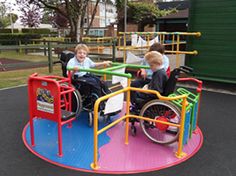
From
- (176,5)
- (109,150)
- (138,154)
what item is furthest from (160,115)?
(176,5)

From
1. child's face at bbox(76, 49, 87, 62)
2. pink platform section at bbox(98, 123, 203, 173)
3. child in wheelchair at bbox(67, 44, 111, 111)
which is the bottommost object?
pink platform section at bbox(98, 123, 203, 173)

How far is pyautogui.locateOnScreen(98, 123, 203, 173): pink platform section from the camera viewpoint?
272cm

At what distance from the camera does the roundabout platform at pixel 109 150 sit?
9.00ft

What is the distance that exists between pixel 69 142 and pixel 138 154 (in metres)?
0.93

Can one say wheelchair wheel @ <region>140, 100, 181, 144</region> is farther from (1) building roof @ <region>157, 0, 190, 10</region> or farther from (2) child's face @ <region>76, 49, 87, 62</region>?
(1) building roof @ <region>157, 0, 190, 10</region>

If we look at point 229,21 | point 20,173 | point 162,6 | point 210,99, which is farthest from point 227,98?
point 162,6

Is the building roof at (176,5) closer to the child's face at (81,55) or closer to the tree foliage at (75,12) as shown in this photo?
the tree foliage at (75,12)

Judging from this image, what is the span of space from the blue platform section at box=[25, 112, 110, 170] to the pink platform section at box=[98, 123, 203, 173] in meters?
0.16

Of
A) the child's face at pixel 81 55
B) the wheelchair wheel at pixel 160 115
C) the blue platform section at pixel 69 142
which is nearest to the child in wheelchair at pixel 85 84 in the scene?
the child's face at pixel 81 55

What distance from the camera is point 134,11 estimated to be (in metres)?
22.3

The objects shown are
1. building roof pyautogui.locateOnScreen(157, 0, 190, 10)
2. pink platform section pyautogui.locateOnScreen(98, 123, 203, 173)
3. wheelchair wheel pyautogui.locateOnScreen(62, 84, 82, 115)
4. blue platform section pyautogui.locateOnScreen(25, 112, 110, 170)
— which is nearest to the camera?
pink platform section pyautogui.locateOnScreen(98, 123, 203, 173)

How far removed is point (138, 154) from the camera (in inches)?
117

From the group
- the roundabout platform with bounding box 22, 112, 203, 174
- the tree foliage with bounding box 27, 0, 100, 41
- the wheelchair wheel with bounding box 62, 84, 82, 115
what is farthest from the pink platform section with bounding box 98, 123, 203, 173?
the tree foliage with bounding box 27, 0, 100, 41

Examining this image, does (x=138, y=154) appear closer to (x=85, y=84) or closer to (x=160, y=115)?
(x=160, y=115)
